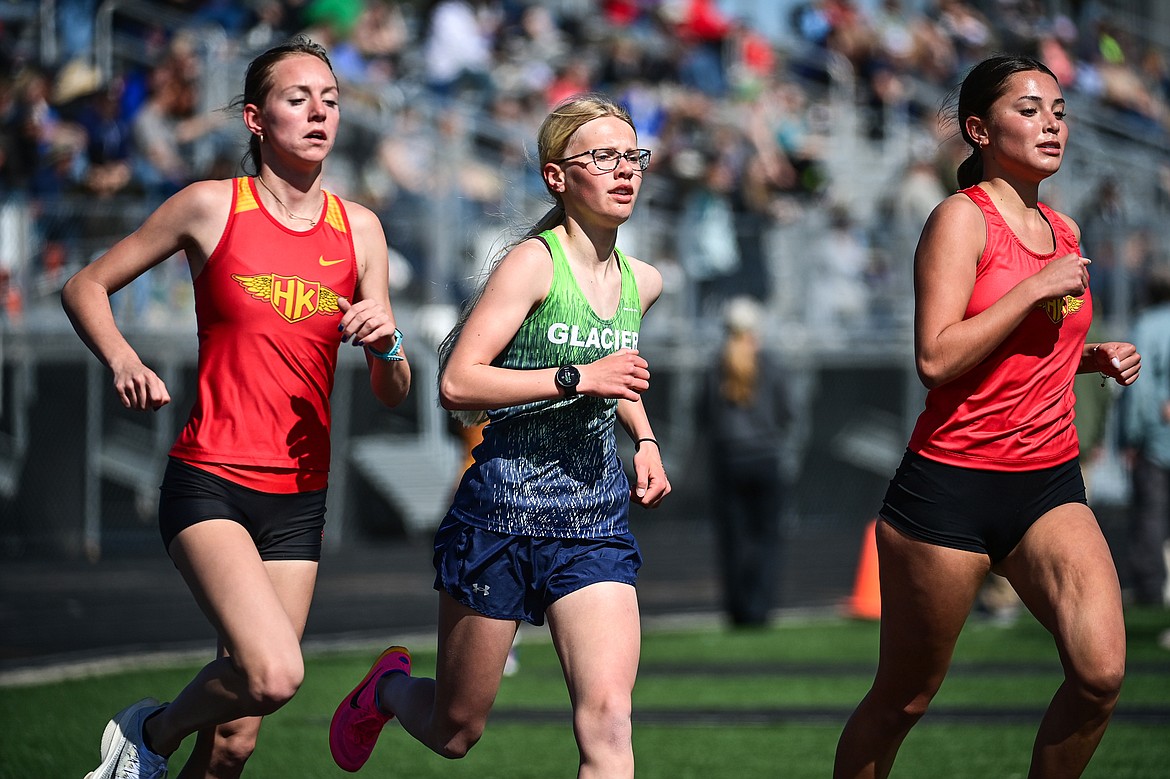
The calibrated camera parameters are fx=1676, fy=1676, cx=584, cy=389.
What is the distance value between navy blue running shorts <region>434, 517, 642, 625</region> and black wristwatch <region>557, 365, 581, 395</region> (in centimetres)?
49

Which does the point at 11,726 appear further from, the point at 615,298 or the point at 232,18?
the point at 232,18

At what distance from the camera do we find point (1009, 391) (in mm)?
5016

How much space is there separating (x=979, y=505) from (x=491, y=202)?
40.3 ft

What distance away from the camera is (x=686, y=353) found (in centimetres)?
1878

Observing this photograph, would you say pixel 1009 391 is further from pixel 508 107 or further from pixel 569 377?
pixel 508 107

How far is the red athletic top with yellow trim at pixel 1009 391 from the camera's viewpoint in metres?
5.01

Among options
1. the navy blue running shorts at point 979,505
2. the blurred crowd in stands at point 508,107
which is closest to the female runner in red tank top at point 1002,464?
the navy blue running shorts at point 979,505

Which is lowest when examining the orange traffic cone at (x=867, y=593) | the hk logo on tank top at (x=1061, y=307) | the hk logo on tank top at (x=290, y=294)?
the orange traffic cone at (x=867, y=593)

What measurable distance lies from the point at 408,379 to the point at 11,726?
12.6ft

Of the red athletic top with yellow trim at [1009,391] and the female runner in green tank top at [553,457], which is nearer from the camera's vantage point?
the female runner in green tank top at [553,457]

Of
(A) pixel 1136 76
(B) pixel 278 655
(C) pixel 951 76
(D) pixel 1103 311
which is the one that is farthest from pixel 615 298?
(A) pixel 1136 76

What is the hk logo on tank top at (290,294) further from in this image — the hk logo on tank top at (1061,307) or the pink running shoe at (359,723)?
the hk logo on tank top at (1061,307)

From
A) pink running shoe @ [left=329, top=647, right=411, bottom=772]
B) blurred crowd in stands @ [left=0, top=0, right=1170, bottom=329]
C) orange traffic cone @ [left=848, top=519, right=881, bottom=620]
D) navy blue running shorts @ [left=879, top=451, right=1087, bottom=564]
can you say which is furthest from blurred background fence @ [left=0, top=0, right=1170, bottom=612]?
pink running shoe @ [left=329, top=647, right=411, bottom=772]

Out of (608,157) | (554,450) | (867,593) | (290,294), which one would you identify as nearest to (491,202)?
(867,593)
